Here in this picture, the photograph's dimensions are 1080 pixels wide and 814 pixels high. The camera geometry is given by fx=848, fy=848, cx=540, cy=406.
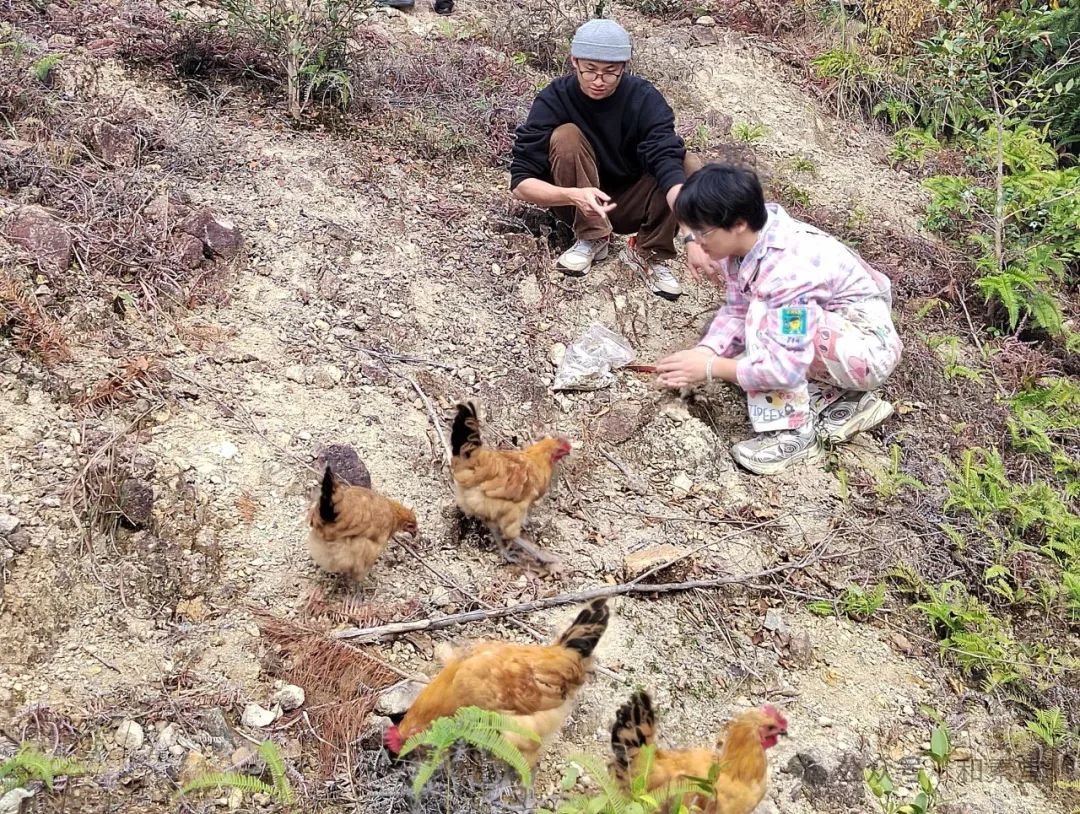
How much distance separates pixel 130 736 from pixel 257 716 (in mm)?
417

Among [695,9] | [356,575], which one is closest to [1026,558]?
[356,575]

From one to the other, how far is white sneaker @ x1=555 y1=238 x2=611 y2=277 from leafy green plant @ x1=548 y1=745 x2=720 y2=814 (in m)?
3.46

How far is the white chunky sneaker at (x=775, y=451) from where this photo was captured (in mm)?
4656

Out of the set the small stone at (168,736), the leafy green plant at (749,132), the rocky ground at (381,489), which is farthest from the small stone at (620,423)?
the leafy green plant at (749,132)

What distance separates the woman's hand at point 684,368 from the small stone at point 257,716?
2.52 metres

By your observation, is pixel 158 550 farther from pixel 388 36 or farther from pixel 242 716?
pixel 388 36

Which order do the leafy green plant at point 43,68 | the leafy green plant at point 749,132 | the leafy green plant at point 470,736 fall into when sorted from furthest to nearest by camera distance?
the leafy green plant at point 749,132
the leafy green plant at point 43,68
the leafy green plant at point 470,736

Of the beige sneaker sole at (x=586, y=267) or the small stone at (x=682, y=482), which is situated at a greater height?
the beige sneaker sole at (x=586, y=267)

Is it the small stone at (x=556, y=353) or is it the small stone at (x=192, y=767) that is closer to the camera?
the small stone at (x=192, y=767)

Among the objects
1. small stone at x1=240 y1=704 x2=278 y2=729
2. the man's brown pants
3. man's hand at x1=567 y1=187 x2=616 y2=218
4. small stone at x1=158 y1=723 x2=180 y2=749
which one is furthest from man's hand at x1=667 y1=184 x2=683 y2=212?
small stone at x1=158 y1=723 x2=180 y2=749

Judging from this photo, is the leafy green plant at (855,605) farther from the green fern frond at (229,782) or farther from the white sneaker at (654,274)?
the green fern frond at (229,782)

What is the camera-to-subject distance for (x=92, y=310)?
14.4 feet

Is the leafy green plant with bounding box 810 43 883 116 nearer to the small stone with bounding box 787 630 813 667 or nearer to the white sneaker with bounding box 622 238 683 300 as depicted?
the white sneaker with bounding box 622 238 683 300

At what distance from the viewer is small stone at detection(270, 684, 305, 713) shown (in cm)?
313
